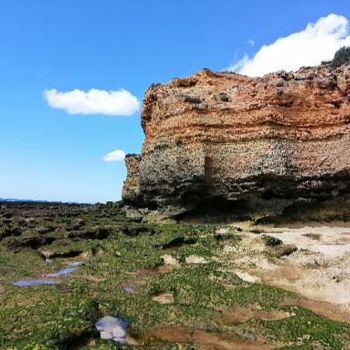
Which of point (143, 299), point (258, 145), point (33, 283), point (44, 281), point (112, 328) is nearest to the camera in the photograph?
point (112, 328)

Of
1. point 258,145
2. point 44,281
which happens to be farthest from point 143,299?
point 258,145

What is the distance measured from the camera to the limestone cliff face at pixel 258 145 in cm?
3158

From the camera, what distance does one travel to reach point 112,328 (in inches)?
553

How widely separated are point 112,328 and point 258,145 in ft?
66.0

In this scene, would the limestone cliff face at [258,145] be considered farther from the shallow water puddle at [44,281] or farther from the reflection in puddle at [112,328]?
the reflection in puddle at [112,328]

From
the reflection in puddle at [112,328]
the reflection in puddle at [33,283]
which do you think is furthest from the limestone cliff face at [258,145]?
the reflection in puddle at [112,328]

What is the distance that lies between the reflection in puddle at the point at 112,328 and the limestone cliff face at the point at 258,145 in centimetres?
1847

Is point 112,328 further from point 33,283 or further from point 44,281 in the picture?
point 44,281

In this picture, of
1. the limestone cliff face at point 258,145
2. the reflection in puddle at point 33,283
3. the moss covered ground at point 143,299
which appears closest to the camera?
the moss covered ground at point 143,299

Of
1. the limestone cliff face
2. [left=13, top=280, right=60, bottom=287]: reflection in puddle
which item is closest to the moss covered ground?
[left=13, top=280, right=60, bottom=287]: reflection in puddle

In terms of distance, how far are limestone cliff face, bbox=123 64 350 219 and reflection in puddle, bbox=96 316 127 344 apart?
18.5 m

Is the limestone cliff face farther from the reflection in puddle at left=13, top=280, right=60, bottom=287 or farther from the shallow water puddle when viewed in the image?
the reflection in puddle at left=13, top=280, right=60, bottom=287

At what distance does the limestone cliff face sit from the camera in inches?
1243

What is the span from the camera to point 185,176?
33.3 metres
